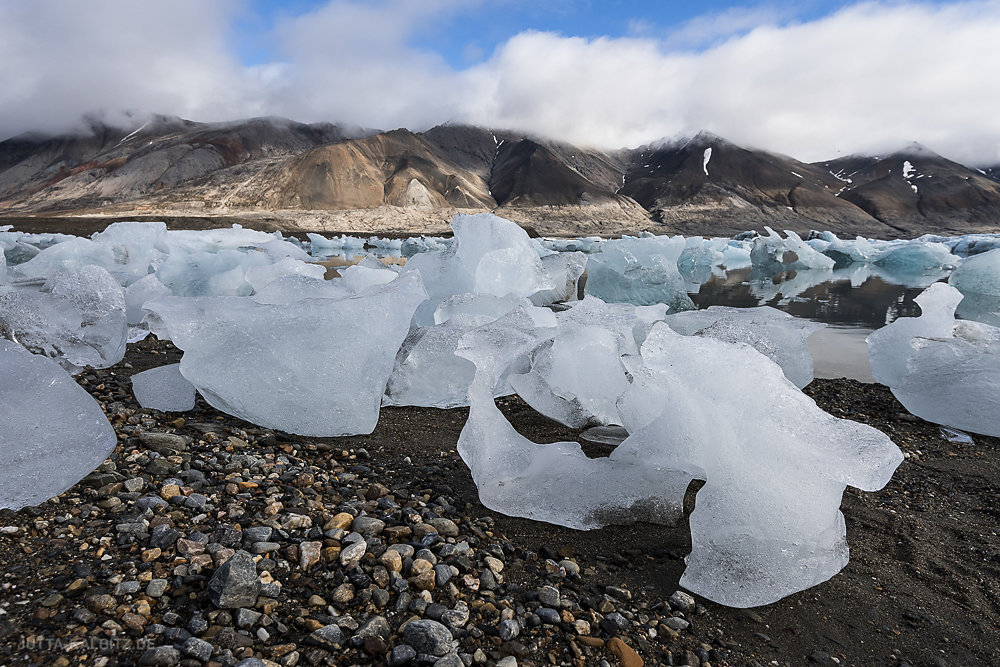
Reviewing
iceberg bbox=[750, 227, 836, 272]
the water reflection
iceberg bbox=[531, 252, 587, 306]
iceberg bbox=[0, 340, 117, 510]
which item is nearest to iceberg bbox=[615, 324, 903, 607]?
iceberg bbox=[0, 340, 117, 510]

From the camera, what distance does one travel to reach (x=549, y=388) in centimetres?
298

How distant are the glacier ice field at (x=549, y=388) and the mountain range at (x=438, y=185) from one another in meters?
38.2

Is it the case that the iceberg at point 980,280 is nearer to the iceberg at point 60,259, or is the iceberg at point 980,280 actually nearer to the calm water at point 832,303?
the calm water at point 832,303

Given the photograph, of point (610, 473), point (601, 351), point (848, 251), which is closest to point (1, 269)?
point (601, 351)

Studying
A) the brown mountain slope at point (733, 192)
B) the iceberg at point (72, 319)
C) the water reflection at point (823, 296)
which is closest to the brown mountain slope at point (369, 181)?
the brown mountain slope at point (733, 192)

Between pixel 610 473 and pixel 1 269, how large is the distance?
723 cm

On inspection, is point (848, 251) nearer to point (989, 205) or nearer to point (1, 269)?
point (1, 269)

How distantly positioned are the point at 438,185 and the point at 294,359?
2983 inches

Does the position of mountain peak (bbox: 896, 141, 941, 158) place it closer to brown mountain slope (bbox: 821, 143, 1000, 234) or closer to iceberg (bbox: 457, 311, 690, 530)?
brown mountain slope (bbox: 821, 143, 1000, 234)

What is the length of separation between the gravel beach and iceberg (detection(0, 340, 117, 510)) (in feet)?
0.20

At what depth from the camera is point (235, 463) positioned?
6.66 ft

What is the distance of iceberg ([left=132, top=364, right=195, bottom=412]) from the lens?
260 cm

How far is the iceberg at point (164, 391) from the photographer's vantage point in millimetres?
2598

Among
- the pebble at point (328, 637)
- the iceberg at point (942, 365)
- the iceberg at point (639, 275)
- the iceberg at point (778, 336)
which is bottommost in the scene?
the iceberg at point (639, 275)
